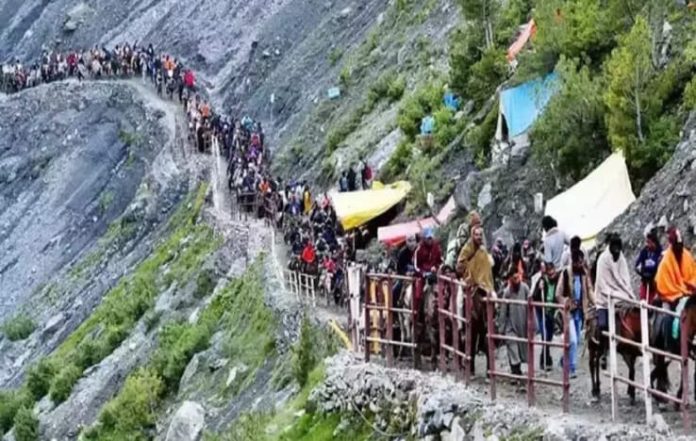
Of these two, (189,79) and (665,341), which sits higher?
(189,79)

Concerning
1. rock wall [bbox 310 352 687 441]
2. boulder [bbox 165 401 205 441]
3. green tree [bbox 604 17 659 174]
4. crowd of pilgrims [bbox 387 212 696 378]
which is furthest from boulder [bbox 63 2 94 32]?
crowd of pilgrims [bbox 387 212 696 378]

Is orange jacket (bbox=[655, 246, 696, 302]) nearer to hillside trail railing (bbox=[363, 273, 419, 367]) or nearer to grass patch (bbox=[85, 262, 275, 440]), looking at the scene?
hillside trail railing (bbox=[363, 273, 419, 367])

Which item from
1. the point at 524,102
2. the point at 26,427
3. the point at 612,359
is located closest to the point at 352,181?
the point at 524,102

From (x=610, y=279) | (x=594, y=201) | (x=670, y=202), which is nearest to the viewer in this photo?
(x=610, y=279)

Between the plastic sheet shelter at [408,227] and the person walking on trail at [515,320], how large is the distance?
54.4 feet

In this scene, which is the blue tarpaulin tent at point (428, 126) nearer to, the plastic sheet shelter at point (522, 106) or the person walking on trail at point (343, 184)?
the person walking on trail at point (343, 184)

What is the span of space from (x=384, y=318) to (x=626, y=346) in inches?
205

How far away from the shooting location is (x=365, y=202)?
127 feet

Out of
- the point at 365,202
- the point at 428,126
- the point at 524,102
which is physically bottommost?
the point at 365,202

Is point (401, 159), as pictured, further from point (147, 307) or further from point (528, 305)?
point (528, 305)

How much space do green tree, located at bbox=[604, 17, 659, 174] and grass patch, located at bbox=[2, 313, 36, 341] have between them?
2486cm

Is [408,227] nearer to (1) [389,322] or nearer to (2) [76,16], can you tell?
(1) [389,322]

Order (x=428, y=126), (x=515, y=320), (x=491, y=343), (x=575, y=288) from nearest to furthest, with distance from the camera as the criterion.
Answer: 1. (x=491, y=343)
2. (x=515, y=320)
3. (x=575, y=288)
4. (x=428, y=126)

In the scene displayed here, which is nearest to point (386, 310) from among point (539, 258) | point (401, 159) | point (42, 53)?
Answer: point (539, 258)
